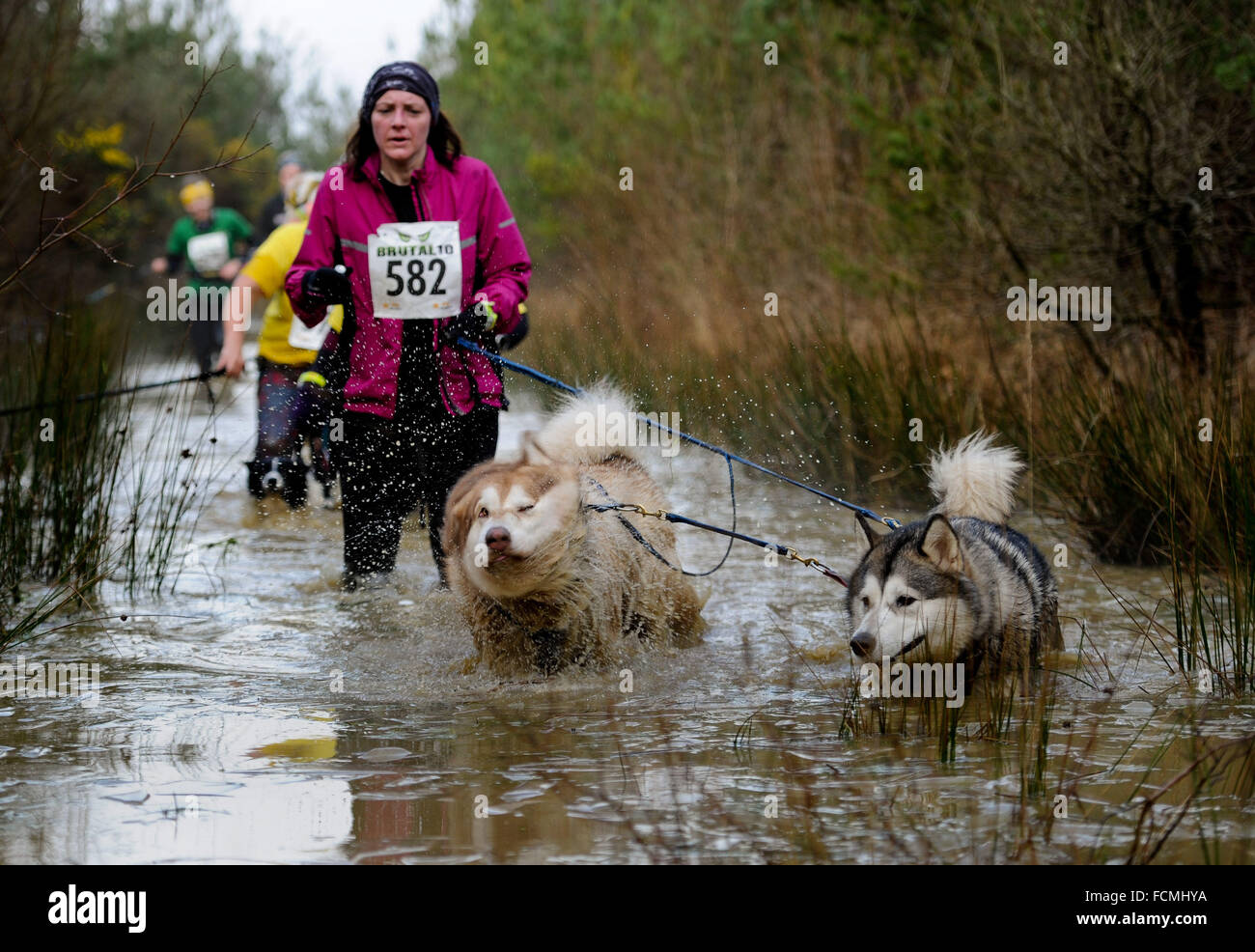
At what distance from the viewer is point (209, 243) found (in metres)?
15.7

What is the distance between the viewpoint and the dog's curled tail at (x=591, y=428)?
655 cm

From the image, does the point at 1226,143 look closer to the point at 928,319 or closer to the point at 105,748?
the point at 928,319

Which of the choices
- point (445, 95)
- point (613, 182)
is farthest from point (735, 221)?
point (445, 95)

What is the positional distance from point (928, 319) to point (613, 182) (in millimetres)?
8783

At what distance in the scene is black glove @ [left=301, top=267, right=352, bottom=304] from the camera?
6328 millimetres

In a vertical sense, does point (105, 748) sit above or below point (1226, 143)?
below

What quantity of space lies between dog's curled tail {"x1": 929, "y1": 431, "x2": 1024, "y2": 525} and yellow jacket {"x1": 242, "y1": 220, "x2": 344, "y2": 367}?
3440 millimetres

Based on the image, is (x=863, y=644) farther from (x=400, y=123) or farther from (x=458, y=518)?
(x=400, y=123)

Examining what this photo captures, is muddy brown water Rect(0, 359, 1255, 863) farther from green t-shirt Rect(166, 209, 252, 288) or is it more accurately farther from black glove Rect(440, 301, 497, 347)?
green t-shirt Rect(166, 209, 252, 288)

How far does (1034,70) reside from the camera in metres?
10.6

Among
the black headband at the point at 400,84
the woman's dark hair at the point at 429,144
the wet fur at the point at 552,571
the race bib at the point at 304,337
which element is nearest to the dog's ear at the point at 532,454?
the wet fur at the point at 552,571

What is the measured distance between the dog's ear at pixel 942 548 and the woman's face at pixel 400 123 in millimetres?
2852

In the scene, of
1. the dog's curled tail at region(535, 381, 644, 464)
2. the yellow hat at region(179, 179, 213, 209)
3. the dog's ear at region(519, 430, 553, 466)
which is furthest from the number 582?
the yellow hat at region(179, 179, 213, 209)

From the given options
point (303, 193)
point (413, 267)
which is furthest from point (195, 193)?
point (413, 267)
